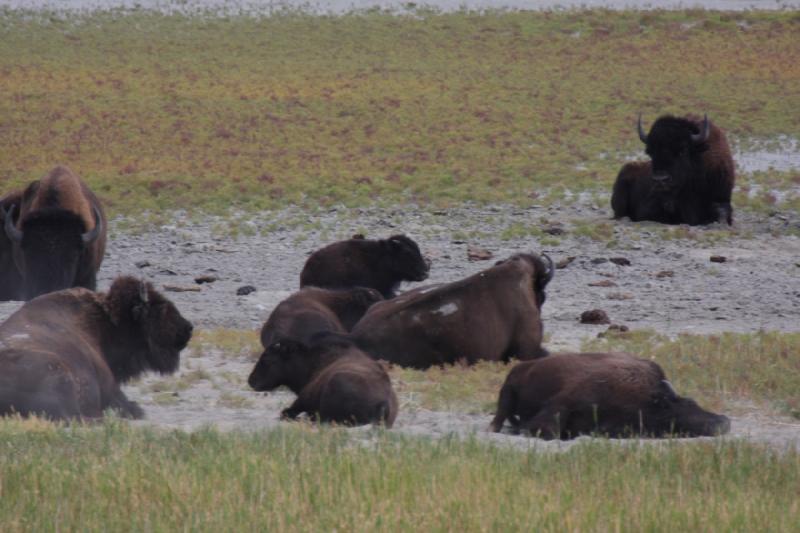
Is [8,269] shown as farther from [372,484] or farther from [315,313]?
[372,484]

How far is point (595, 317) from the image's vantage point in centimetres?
1493

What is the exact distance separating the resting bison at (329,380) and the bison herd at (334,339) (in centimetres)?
1

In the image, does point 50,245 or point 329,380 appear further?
point 50,245

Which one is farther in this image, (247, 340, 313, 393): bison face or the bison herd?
(247, 340, 313, 393): bison face

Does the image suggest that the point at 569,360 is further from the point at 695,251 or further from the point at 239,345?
the point at 695,251

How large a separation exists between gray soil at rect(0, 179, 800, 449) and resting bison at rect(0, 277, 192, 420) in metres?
0.42

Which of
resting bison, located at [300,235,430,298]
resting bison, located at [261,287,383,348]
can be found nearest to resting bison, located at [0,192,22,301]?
resting bison, located at [300,235,430,298]

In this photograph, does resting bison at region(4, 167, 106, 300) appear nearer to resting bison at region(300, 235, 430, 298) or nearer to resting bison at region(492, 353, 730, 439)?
resting bison at region(300, 235, 430, 298)

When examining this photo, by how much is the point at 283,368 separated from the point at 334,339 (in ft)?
1.52

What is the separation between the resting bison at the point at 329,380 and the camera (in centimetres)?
974

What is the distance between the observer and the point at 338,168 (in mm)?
31109

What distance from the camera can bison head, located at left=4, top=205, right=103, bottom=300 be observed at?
50.7ft

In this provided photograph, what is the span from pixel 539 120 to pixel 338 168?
901 centimetres

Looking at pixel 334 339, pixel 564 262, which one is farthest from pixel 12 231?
pixel 564 262
